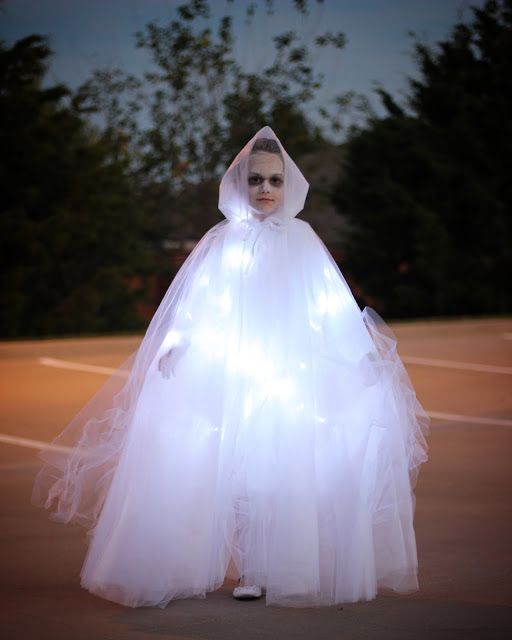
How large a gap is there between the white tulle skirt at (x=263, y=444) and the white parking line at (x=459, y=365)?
29.4 ft

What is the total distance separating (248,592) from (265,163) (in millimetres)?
2089

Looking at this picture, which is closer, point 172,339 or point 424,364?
point 172,339

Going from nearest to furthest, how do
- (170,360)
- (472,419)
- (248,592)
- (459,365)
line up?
1. (248,592)
2. (170,360)
3. (472,419)
4. (459,365)

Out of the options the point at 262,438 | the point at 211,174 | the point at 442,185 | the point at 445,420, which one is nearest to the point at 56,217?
the point at 211,174

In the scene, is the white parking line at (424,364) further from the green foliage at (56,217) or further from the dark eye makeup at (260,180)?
the dark eye makeup at (260,180)

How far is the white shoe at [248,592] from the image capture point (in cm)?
509

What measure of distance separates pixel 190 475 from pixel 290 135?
66.5ft

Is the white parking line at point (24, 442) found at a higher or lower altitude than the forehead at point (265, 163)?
lower

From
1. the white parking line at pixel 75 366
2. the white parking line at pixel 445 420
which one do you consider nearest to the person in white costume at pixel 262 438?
the white parking line at pixel 445 420

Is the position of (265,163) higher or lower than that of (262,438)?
higher

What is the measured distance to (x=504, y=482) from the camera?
25.4ft

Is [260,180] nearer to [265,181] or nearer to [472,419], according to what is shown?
[265,181]

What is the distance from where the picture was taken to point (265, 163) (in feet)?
18.3

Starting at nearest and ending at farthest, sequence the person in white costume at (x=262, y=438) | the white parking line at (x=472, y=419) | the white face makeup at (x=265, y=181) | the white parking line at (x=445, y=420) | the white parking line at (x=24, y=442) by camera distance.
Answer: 1. the person in white costume at (x=262, y=438)
2. the white face makeup at (x=265, y=181)
3. the white parking line at (x=24, y=442)
4. the white parking line at (x=445, y=420)
5. the white parking line at (x=472, y=419)
